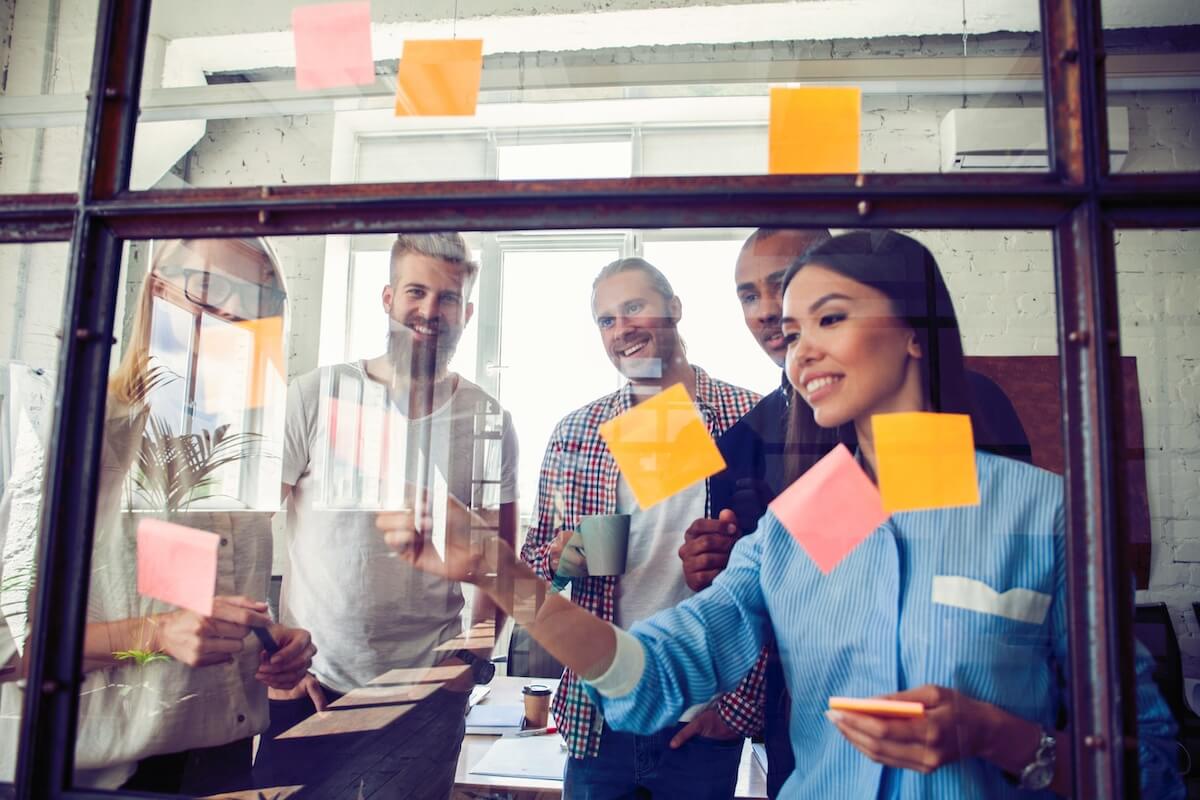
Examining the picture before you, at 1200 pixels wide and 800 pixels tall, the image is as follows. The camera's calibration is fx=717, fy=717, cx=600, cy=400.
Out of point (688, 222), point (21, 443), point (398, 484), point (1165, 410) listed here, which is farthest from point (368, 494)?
point (1165, 410)

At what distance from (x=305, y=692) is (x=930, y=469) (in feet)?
3.14

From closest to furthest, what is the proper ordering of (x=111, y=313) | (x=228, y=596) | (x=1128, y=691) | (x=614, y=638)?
(x=1128, y=691)
(x=111, y=313)
(x=614, y=638)
(x=228, y=596)

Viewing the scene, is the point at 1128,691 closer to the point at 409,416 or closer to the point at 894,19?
the point at 409,416

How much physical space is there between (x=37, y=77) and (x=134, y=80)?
22.0 inches

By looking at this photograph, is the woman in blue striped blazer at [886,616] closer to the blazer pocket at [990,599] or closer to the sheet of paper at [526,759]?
the blazer pocket at [990,599]

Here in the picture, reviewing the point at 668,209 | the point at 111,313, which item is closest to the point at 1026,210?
the point at 668,209

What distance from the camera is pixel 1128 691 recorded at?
54 centimetres

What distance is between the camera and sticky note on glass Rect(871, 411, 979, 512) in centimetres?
70

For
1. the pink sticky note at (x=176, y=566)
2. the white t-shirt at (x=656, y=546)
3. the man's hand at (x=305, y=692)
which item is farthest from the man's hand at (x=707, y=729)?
the pink sticky note at (x=176, y=566)

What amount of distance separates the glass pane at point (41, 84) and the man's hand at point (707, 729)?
1.11 meters

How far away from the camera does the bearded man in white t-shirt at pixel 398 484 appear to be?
45.4 inches

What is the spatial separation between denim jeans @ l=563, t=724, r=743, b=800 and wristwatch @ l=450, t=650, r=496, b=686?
22 cm

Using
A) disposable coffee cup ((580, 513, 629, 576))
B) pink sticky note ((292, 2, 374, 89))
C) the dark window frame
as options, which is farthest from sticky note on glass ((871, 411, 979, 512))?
pink sticky note ((292, 2, 374, 89))

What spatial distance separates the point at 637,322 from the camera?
3.88 ft
